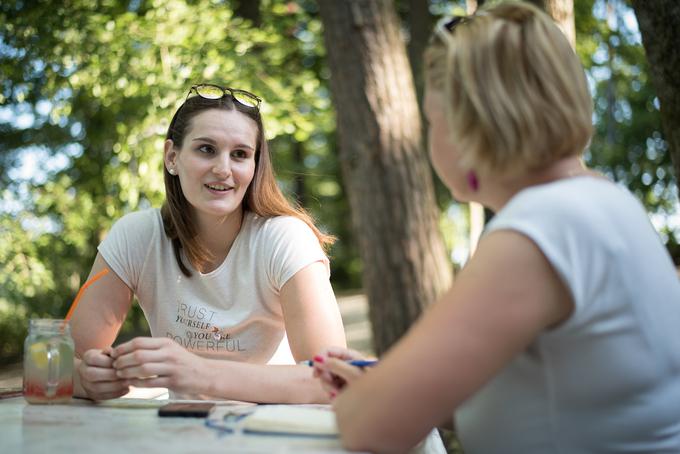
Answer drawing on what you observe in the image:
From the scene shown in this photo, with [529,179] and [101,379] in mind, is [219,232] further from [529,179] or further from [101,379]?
[529,179]

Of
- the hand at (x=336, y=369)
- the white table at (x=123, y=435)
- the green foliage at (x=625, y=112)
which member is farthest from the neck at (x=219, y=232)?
the green foliage at (x=625, y=112)

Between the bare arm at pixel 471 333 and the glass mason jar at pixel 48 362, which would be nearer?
the bare arm at pixel 471 333

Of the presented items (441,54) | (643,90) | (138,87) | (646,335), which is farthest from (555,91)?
(643,90)

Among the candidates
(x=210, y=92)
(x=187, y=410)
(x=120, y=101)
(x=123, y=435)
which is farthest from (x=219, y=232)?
(x=120, y=101)

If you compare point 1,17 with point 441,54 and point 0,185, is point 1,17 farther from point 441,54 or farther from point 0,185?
point 441,54

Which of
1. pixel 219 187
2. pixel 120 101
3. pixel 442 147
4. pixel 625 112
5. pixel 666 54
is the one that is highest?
pixel 120 101

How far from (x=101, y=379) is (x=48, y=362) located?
120mm

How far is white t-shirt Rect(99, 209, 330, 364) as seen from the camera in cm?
221

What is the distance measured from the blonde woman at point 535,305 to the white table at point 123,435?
14 centimetres

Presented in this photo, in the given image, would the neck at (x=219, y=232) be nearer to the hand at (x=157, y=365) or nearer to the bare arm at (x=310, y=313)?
the bare arm at (x=310, y=313)

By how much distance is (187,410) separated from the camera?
1.46m

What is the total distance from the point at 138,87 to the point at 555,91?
4.08 meters

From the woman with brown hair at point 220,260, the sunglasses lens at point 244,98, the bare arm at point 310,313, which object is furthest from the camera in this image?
the sunglasses lens at point 244,98

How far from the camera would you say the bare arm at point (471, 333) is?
3.41 feet
